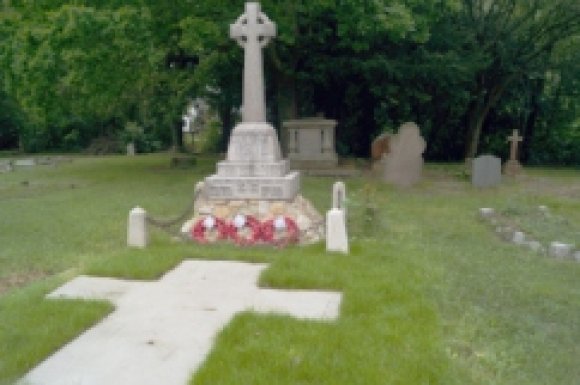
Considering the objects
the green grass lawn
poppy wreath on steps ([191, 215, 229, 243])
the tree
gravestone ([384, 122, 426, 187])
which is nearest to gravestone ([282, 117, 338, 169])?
gravestone ([384, 122, 426, 187])

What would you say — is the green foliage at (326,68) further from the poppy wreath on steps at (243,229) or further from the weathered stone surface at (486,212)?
the poppy wreath on steps at (243,229)

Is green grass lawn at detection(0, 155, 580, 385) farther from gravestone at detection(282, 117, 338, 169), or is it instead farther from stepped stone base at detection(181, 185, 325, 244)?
gravestone at detection(282, 117, 338, 169)

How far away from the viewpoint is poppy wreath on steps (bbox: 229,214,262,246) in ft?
24.2

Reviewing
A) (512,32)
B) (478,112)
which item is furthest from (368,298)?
(478,112)

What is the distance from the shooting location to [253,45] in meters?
8.02

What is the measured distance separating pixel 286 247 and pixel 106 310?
2785 mm

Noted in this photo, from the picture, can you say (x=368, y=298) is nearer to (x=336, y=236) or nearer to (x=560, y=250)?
(x=336, y=236)

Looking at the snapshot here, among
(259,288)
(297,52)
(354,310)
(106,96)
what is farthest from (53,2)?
(354,310)

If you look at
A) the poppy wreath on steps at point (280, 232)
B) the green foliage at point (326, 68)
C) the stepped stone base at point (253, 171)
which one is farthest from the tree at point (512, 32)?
the poppy wreath on steps at point (280, 232)

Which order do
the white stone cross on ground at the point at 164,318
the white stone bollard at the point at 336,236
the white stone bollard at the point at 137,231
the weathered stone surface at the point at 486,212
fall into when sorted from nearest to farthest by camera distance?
the white stone cross on ground at the point at 164,318
the white stone bollard at the point at 336,236
the white stone bollard at the point at 137,231
the weathered stone surface at the point at 486,212

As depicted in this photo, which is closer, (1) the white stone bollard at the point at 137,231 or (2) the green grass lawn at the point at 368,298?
(2) the green grass lawn at the point at 368,298

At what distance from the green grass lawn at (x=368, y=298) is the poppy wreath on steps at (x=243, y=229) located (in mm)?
230

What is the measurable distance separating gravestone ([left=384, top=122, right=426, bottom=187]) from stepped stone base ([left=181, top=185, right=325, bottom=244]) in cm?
619

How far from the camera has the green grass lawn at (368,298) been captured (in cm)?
382
